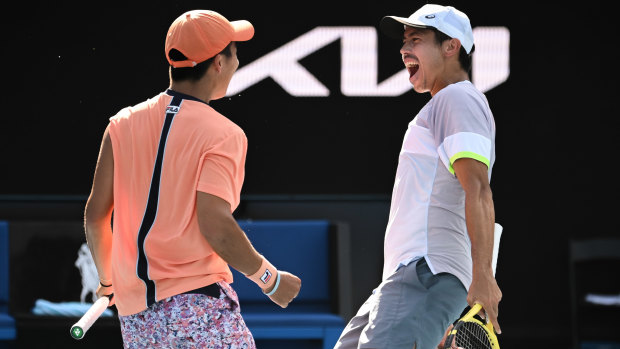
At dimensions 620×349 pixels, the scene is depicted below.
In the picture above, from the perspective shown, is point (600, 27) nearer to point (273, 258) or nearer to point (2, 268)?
point (273, 258)

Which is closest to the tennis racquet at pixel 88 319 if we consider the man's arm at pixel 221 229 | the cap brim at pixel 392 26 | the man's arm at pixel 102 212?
the man's arm at pixel 102 212

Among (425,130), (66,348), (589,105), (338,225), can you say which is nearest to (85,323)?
(425,130)

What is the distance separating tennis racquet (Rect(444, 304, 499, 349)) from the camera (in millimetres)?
2701

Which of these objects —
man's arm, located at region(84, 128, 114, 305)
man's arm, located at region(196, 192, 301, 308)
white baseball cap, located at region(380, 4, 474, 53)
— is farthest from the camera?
white baseball cap, located at region(380, 4, 474, 53)

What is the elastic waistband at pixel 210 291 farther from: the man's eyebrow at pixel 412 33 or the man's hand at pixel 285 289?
the man's eyebrow at pixel 412 33

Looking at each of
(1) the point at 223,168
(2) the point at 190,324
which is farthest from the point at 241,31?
(2) the point at 190,324

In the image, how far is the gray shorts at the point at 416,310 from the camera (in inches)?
113

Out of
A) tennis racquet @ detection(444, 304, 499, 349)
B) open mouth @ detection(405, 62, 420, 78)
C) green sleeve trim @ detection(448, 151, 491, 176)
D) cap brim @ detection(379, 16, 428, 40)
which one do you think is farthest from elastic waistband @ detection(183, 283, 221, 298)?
cap brim @ detection(379, 16, 428, 40)

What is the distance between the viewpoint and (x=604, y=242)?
6.92 meters

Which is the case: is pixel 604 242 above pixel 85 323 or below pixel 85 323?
below

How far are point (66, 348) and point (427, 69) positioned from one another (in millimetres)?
3297

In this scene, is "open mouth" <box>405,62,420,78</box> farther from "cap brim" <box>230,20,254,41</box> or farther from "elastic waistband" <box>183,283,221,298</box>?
"elastic waistband" <box>183,283,221,298</box>

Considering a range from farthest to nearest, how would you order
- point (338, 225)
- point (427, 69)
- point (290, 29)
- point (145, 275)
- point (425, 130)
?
1. point (290, 29)
2. point (338, 225)
3. point (427, 69)
4. point (425, 130)
5. point (145, 275)

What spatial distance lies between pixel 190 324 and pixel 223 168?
428 mm
